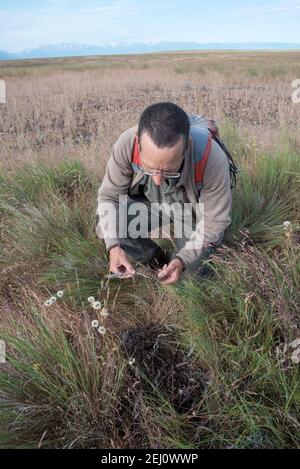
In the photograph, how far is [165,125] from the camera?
1725mm

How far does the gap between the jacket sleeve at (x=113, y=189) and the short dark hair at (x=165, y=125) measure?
39 centimetres

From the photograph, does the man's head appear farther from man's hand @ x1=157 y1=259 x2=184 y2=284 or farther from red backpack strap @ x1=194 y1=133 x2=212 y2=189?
man's hand @ x1=157 y1=259 x2=184 y2=284

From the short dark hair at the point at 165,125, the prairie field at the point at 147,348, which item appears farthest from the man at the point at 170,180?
the prairie field at the point at 147,348

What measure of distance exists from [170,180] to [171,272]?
20.6 inches

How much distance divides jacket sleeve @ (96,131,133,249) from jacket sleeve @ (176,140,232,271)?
0.44 m

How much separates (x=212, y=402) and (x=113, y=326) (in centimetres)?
66

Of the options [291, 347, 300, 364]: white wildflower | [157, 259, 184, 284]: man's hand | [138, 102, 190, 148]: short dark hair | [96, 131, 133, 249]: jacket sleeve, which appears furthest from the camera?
[96, 131, 133, 249]: jacket sleeve

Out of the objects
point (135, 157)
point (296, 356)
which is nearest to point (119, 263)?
point (135, 157)

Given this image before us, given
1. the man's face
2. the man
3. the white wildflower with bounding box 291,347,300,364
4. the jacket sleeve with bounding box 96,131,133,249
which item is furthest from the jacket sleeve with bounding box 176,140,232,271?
the white wildflower with bounding box 291,347,300,364

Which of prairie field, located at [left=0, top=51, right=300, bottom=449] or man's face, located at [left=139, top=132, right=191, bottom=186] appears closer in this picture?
prairie field, located at [left=0, top=51, right=300, bottom=449]

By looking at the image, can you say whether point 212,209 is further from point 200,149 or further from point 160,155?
point 160,155

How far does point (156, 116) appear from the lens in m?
1.76

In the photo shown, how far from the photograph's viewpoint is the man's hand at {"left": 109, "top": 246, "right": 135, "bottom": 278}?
2.12m

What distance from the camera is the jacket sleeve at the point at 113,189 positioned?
2186 millimetres
